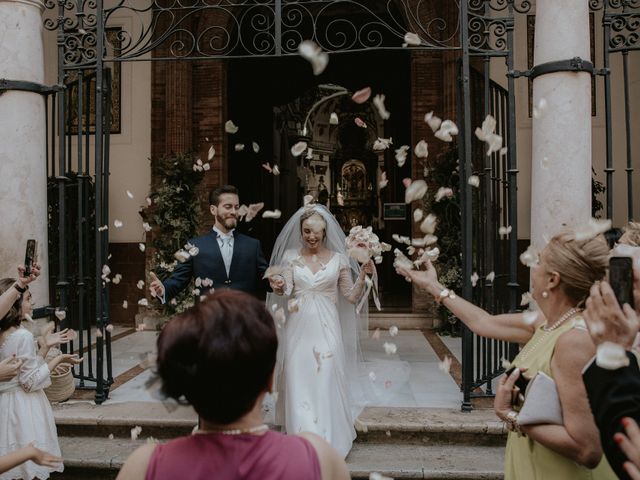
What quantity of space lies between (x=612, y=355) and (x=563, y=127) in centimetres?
392

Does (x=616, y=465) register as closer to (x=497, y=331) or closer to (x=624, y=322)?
(x=624, y=322)

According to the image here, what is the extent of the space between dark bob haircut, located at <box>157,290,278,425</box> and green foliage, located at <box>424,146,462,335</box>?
24.7 ft

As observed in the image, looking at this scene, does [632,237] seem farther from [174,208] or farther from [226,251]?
[174,208]

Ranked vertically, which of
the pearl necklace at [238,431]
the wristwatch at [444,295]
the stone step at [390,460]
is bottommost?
the stone step at [390,460]

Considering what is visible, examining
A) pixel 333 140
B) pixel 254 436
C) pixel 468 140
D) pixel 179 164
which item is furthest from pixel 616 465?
pixel 333 140

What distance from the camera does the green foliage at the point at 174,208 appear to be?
9.09 m

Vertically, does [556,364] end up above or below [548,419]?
above

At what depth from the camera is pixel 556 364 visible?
6.40ft

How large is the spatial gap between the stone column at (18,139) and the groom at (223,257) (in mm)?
1438

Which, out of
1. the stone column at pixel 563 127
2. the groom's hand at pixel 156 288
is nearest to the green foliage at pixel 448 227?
the stone column at pixel 563 127

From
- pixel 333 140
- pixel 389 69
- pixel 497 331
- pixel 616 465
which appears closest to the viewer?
pixel 616 465

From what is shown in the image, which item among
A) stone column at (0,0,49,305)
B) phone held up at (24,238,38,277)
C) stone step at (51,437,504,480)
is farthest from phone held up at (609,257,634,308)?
stone column at (0,0,49,305)

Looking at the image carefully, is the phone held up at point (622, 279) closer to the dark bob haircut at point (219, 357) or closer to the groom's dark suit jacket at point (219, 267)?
the dark bob haircut at point (219, 357)

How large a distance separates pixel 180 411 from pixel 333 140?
18.8 metres
